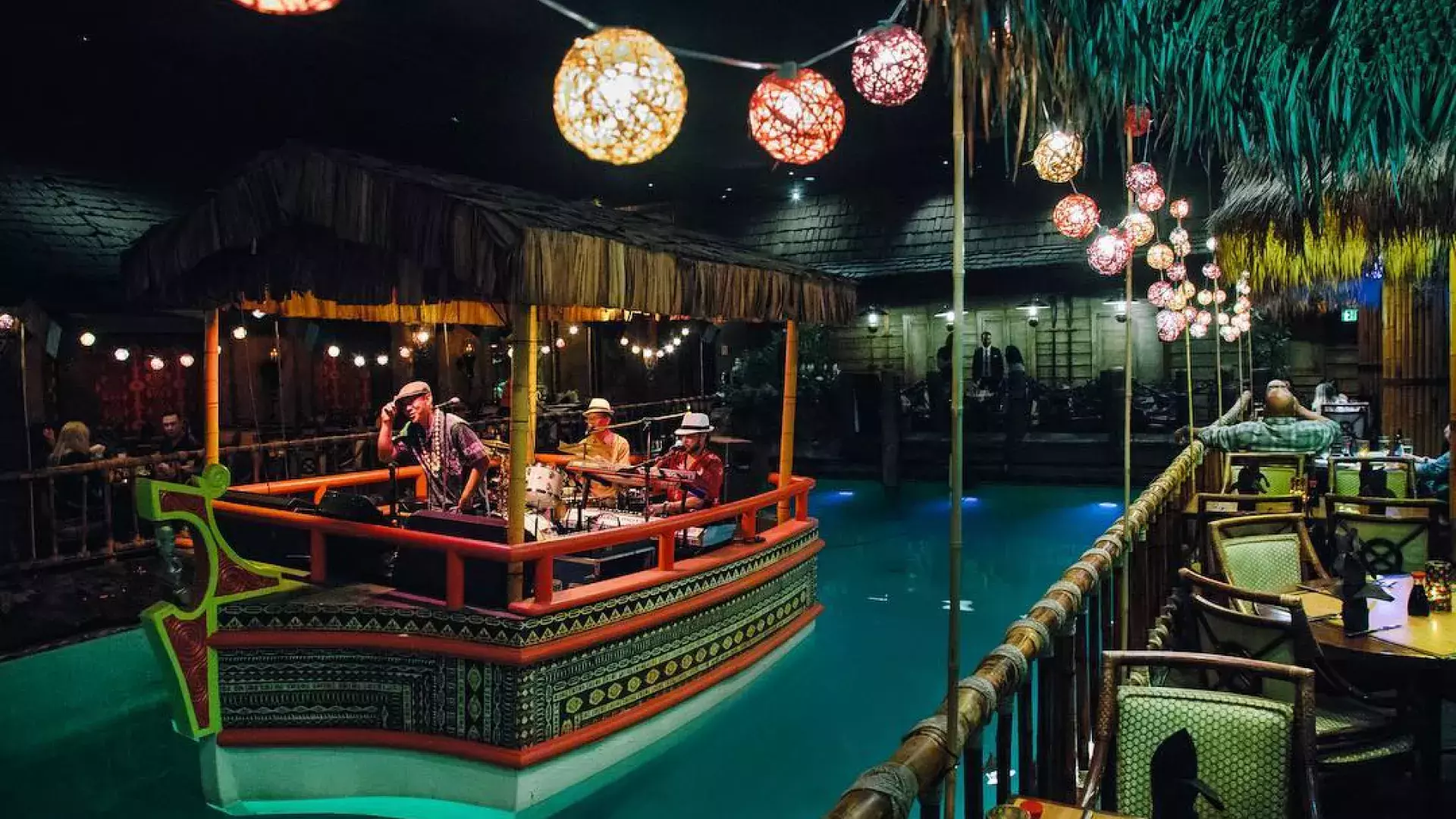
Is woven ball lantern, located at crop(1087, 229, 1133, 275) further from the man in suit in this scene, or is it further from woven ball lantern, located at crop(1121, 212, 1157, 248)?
the man in suit

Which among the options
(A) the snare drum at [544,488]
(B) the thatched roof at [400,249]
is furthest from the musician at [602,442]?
(B) the thatched roof at [400,249]

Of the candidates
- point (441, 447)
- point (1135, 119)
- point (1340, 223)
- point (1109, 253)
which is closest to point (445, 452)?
point (441, 447)

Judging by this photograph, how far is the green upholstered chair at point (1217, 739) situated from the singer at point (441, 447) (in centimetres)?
482

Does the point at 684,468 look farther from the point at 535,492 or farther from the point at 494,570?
the point at 494,570

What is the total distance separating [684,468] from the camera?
7820mm

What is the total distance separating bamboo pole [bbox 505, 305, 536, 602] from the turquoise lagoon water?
4.85 ft

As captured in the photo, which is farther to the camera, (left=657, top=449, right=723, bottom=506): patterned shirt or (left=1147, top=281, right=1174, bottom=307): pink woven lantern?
(left=1147, top=281, right=1174, bottom=307): pink woven lantern

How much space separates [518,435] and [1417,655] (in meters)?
4.45

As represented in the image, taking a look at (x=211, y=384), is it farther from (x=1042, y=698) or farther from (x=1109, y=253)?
(x=1109, y=253)

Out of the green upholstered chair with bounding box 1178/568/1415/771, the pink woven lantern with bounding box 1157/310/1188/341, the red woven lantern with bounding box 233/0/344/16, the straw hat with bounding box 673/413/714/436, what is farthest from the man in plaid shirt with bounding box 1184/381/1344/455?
the red woven lantern with bounding box 233/0/344/16

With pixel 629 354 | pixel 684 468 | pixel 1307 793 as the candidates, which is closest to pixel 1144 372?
pixel 629 354

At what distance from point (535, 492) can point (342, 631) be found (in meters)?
2.68

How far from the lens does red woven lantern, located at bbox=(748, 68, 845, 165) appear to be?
4117mm

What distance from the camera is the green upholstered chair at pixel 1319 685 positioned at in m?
3.64
